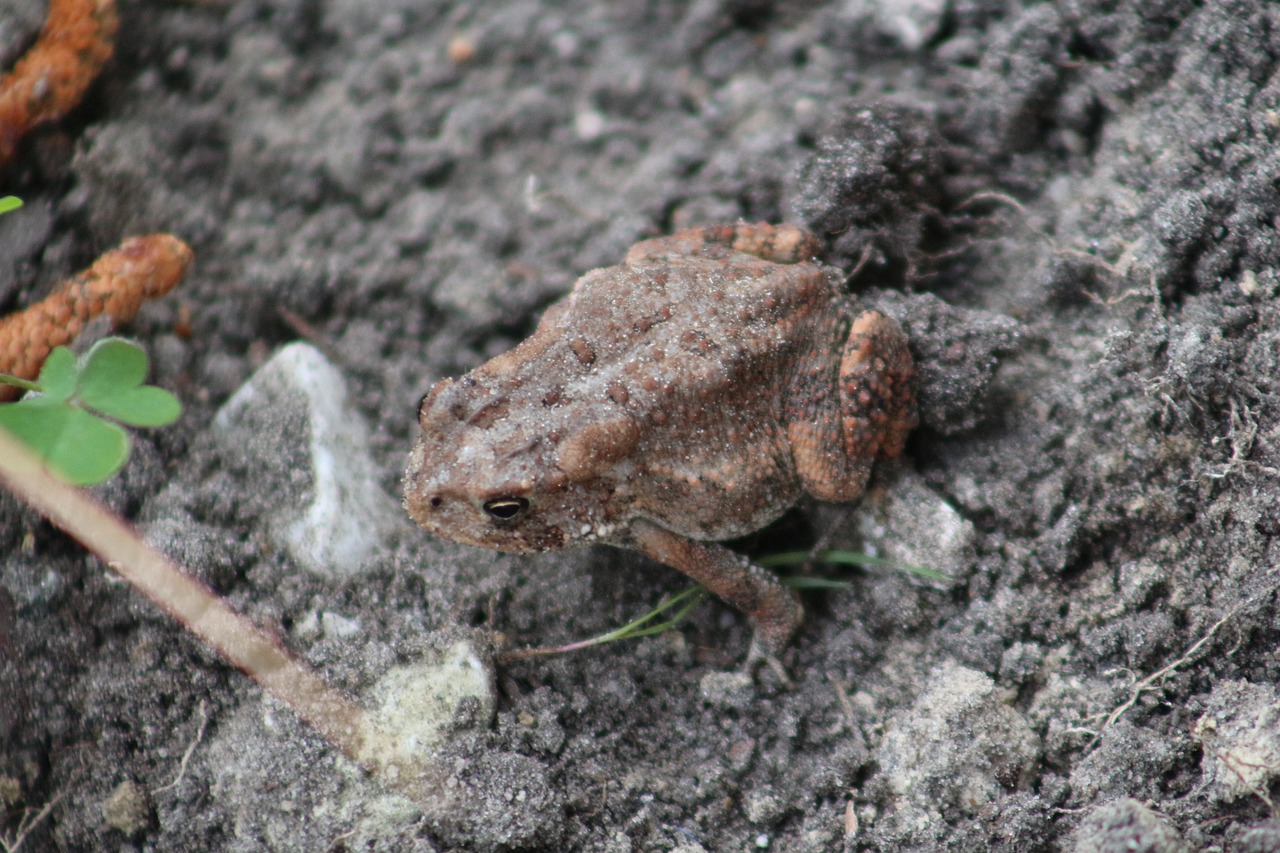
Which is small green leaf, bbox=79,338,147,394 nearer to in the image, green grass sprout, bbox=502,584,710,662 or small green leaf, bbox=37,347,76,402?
small green leaf, bbox=37,347,76,402

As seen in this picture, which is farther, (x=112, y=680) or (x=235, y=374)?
(x=235, y=374)

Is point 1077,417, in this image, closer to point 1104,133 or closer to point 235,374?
point 1104,133

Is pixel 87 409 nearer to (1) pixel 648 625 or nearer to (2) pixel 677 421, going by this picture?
(2) pixel 677 421

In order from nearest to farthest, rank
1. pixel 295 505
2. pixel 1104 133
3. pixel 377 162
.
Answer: pixel 295 505 < pixel 1104 133 < pixel 377 162

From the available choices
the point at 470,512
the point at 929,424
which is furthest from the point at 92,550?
the point at 929,424

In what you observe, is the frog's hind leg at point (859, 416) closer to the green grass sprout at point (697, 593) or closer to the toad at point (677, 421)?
the toad at point (677, 421)

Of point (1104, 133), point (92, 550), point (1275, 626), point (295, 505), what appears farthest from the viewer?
point (1104, 133)

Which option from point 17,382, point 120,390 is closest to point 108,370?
point 120,390

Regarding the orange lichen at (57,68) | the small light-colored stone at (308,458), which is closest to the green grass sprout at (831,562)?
the small light-colored stone at (308,458)
